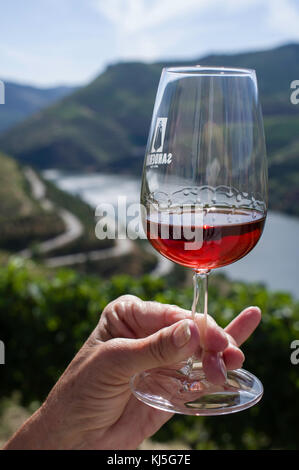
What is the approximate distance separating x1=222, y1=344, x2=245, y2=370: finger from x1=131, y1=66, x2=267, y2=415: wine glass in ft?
0.46

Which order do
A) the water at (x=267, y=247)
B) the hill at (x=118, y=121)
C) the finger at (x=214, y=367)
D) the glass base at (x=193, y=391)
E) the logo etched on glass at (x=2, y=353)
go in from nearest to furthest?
the glass base at (x=193, y=391) < the finger at (x=214, y=367) < the logo etched on glass at (x=2, y=353) < the water at (x=267, y=247) < the hill at (x=118, y=121)

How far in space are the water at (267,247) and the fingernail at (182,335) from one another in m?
28.9

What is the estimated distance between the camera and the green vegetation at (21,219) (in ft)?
140

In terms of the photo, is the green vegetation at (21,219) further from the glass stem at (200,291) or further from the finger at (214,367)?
the glass stem at (200,291)

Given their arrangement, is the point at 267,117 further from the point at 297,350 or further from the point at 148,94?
the point at 297,350

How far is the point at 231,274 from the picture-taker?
46.2 metres

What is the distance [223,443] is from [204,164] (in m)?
3.37

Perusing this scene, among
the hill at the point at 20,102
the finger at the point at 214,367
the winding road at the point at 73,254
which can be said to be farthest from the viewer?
the hill at the point at 20,102

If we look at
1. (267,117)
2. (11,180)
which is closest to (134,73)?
(267,117)

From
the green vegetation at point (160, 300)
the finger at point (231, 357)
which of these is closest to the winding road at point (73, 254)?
the green vegetation at point (160, 300)

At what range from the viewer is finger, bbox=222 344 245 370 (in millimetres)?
1519

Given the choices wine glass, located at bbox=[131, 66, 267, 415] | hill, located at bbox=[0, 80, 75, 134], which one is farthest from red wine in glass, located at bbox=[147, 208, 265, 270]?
hill, located at bbox=[0, 80, 75, 134]

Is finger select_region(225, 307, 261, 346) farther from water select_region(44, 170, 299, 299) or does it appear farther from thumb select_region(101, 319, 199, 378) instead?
water select_region(44, 170, 299, 299)

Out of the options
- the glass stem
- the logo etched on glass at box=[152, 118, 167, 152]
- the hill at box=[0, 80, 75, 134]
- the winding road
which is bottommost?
the winding road
